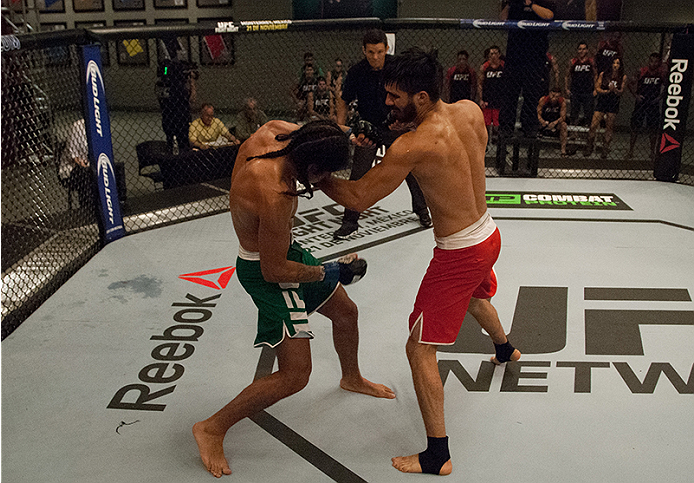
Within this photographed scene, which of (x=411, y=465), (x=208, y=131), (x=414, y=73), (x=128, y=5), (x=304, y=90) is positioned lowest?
(x=411, y=465)

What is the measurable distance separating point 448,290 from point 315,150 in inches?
27.3

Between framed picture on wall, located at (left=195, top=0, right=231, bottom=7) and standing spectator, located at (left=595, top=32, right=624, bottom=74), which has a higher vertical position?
framed picture on wall, located at (left=195, top=0, right=231, bottom=7)

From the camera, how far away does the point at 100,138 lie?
423 centimetres

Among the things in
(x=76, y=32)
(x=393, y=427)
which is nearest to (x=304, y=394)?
(x=393, y=427)

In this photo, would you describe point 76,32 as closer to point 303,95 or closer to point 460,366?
point 460,366

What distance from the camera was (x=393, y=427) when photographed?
2.48 m

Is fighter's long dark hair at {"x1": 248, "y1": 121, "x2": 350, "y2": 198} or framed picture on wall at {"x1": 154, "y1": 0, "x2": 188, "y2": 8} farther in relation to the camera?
framed picture on wall at {"x1": 154, "y1": 0, "x2": 188, "y2": 8}

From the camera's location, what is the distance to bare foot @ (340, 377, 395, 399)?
8.75ft

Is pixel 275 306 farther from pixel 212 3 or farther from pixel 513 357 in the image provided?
pixel 212 3

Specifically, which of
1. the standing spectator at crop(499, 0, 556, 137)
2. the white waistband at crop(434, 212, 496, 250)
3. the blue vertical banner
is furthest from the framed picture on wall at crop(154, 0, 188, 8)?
the white waistband at crop(434, 212, 496, 250)

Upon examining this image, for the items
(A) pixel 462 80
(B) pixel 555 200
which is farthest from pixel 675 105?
(A) pixel 462 80

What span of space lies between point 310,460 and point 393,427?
0.38 metres

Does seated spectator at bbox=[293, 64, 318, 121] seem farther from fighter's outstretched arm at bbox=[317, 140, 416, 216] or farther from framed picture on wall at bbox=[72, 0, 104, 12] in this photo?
framed picture on wall at bbox=[72, 0, 104, 12]

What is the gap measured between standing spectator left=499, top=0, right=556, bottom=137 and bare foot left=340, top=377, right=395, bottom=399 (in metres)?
3.88
